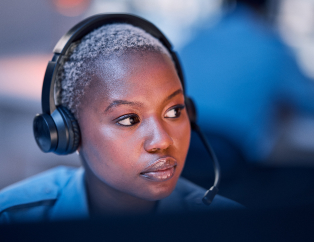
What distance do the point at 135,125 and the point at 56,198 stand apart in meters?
0.39

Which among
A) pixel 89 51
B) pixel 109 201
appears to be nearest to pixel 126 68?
pixel 89 51

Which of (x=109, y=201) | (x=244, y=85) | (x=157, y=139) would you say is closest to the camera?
(x=157, y=139)

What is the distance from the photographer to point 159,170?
0.69 m

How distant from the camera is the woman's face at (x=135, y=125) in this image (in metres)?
0.67

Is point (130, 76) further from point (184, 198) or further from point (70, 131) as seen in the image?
point (184, 198)

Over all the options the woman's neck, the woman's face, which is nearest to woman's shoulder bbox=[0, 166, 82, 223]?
the woman's neck

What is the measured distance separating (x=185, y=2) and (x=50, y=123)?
7.74 ft

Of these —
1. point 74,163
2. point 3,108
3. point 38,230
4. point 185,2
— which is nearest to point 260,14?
point 185,2

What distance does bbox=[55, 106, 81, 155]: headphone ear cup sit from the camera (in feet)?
2.41

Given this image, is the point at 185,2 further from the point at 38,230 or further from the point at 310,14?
the point at 38,230

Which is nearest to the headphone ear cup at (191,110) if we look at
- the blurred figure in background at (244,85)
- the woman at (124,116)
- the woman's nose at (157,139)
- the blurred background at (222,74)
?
the woman at (124,116)

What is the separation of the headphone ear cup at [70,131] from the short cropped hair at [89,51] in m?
0.03

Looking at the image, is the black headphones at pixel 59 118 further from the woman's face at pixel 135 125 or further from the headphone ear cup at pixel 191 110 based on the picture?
the headphone ear cup at pixel 191 110

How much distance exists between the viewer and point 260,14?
Answer: 2686mm
